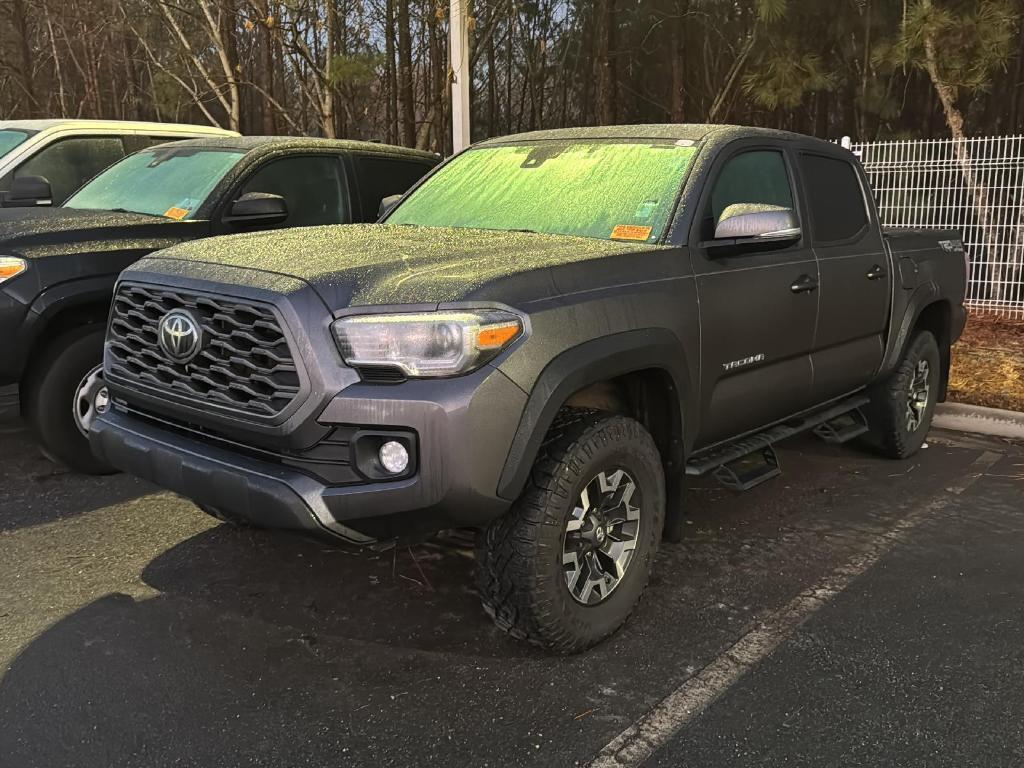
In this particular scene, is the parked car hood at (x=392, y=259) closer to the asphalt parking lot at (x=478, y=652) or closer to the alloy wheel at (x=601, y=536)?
the alloy wheel at (x=601, y=536)

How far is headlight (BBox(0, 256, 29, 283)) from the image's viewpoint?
4441 mm

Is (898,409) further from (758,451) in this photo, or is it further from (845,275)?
(758,451)

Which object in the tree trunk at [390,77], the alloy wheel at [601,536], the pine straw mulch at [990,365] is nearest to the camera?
the alloy wheel at [601,536]

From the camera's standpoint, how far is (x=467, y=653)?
3203 millimetres

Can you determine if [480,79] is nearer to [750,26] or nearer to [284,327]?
[750,26]

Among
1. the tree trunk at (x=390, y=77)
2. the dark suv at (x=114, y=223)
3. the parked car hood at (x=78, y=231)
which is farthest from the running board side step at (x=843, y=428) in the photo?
the tree trunk at (x=390, y=77)

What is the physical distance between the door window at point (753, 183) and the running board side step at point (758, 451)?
93 cm

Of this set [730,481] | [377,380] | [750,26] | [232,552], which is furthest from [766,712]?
[750,26]

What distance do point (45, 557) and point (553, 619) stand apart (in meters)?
2.35

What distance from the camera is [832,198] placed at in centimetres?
473

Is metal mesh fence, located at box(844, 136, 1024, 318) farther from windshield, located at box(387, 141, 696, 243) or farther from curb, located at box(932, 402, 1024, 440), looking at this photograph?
windshield, located at box(387, 141, 696, 243)

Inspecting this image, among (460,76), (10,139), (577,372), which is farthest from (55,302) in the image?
(460,76)

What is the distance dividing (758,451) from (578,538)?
1.50 m

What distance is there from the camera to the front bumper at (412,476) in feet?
8.75
